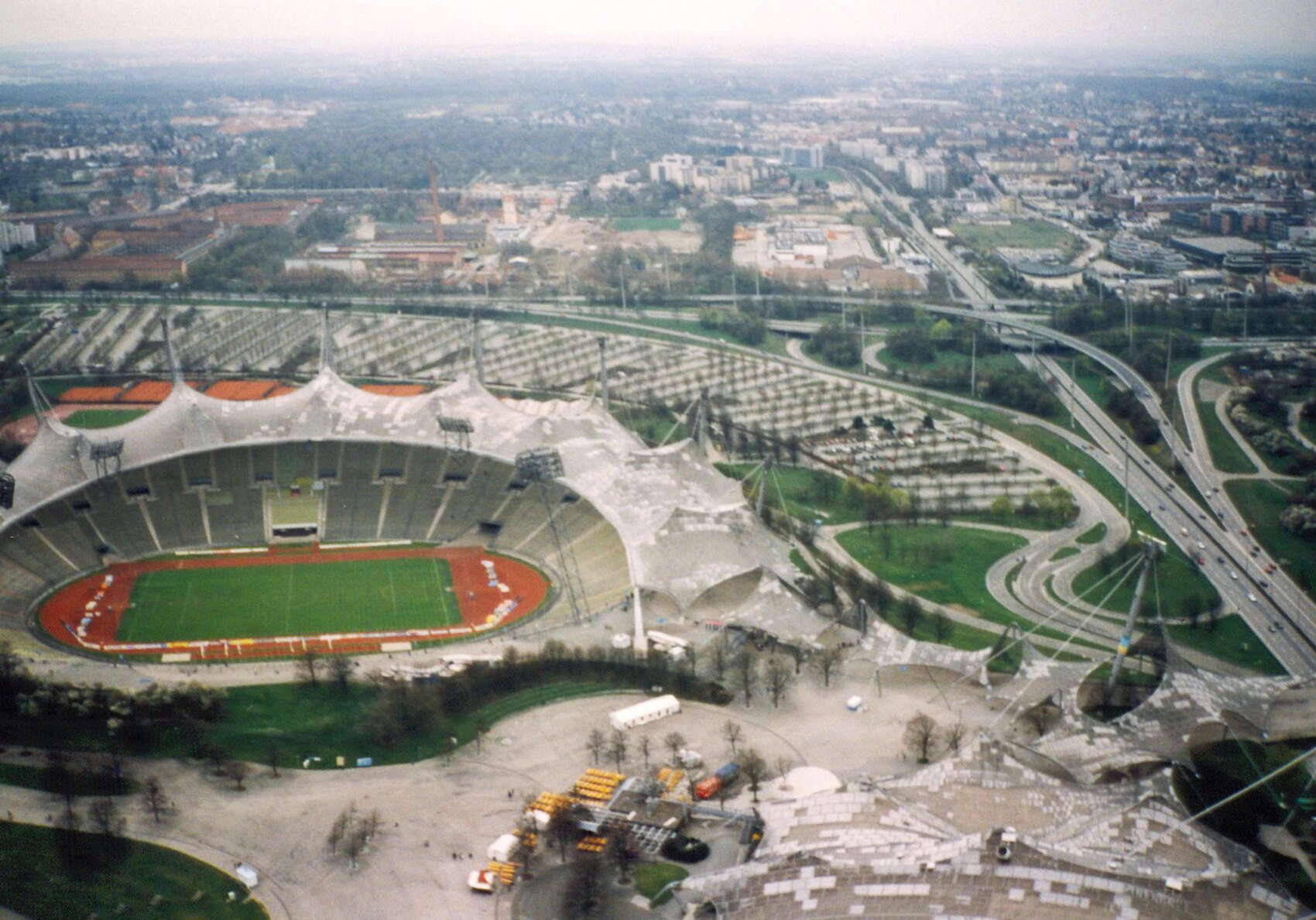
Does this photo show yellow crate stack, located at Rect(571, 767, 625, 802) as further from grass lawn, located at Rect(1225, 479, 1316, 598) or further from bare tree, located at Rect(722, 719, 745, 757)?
grass lawn, located at Rect(1225, 479, 1316, 598)

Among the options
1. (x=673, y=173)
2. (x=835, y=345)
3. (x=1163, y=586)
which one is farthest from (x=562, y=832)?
(x=673, y=173)

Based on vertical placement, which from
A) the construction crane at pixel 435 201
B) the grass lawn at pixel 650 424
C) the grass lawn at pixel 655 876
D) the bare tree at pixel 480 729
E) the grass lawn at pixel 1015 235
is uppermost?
the construction crane at pixel 435 201

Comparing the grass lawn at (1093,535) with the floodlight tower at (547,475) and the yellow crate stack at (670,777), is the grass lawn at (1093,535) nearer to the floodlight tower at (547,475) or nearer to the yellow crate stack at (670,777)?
the floodlight tower at (547,475)

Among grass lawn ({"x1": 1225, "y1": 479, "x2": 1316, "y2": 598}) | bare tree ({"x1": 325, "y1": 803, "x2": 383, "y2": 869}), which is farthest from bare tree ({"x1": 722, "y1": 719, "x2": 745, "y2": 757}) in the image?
grass lawn ({"x1": 1225, "y1": 479, "x2": 1316, "y2": 598})

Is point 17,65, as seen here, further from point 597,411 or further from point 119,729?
point 119,729

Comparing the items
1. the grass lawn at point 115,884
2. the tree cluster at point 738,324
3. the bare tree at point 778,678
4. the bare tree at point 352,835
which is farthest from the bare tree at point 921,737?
the tree cluster at point 738,324
